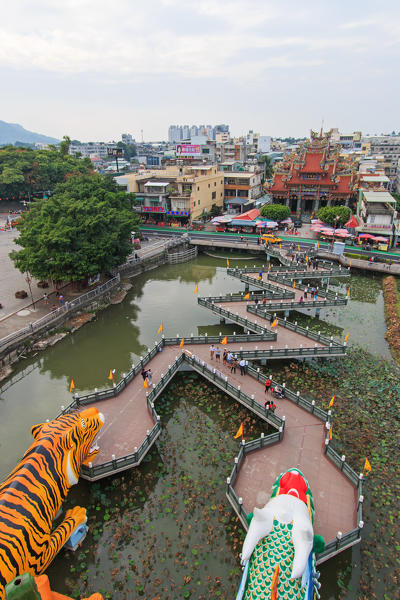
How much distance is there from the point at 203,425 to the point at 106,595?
8.98m

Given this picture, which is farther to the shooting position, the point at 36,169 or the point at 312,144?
the point at 36,169

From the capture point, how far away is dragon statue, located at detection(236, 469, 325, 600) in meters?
9.85

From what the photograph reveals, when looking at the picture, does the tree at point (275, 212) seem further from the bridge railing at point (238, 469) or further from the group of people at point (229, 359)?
the bridge railing at point (238, 469)

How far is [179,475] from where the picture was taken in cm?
1694

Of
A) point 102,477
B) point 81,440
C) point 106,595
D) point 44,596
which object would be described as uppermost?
point 81,440

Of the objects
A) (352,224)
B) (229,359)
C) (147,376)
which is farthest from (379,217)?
(147,376)

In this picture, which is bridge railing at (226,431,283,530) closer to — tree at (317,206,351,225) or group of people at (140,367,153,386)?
group of people at (140,367,153,386)

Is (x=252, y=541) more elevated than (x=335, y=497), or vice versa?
(x=252, y=541)

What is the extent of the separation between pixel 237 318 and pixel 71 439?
16.6 meters

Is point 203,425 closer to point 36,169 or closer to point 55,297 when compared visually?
point 55,297

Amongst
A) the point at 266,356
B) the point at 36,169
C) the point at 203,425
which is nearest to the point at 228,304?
the point at 266,356

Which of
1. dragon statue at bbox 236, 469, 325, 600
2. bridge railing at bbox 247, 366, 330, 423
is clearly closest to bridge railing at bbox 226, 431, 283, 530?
dragon statue at bbox 236, 469, 325, 600

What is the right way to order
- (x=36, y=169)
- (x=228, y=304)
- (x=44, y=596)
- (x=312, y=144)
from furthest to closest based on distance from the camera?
(x=36, y=169)
(x=312, y=144)
(x=228, y=304)
(x=44, y=596)

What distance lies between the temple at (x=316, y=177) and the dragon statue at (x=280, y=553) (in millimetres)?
56908
